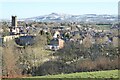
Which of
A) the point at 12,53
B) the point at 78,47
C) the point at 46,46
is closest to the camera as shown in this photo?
the point at 12,53

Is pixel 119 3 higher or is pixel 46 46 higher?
pixel 119 3

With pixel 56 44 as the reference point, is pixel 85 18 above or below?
above

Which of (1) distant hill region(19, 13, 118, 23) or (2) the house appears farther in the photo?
(2) the house

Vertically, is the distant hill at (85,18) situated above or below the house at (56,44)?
above

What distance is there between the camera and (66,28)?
475 inches

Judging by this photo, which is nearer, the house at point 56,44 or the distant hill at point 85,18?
the distant hill at point 85,18

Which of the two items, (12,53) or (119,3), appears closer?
(119,3)

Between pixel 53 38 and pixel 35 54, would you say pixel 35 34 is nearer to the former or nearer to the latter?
pixel 53 38

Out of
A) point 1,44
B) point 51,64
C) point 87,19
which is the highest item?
point 87,19

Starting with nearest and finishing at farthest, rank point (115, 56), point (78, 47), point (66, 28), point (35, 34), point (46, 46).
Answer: point (115, 56) → point (78, 47) → point (46, 46) → point (35, 34) → point (66, 28)

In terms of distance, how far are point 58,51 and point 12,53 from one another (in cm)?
177

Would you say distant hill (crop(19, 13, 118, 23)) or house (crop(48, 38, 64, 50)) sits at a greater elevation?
distant hill (crop(19, 13, 118, 23))

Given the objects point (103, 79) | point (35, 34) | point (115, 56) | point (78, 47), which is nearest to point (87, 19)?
point (78, 47)

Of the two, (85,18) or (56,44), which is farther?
(56,44)
